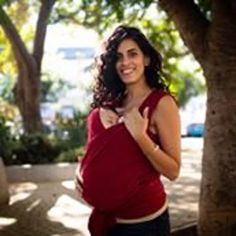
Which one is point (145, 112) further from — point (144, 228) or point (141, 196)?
point (144, 228)

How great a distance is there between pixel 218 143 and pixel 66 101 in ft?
184

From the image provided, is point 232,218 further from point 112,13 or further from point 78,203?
point 112,13

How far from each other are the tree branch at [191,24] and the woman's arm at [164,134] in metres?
3.18

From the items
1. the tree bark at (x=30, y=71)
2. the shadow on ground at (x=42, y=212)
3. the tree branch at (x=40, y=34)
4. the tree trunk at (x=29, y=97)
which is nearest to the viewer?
the shadow on ground at (x=42, y=212)

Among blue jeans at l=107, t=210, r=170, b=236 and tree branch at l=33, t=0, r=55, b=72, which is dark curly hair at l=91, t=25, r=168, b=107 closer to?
blue jeans at l=107, t=210, r=170, b=236

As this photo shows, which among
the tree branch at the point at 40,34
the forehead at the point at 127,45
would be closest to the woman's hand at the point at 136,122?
the forehead at the point at 127,45

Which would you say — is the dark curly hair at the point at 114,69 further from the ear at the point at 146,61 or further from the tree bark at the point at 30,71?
the tree bark at the point at 30,71

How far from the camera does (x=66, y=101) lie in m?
61.5

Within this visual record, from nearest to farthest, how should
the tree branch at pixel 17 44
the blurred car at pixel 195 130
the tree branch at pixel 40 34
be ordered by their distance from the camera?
the tree branch at pixel 17 44
the tree branch at pixel 40 34
the blurred car at pixel 195 130

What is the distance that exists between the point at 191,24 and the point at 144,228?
3.56m

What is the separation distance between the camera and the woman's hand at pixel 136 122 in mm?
2863

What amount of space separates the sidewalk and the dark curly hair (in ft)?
13.3

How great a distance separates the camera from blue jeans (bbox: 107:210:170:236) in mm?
3008

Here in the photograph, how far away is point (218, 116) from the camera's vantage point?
5848 mm
